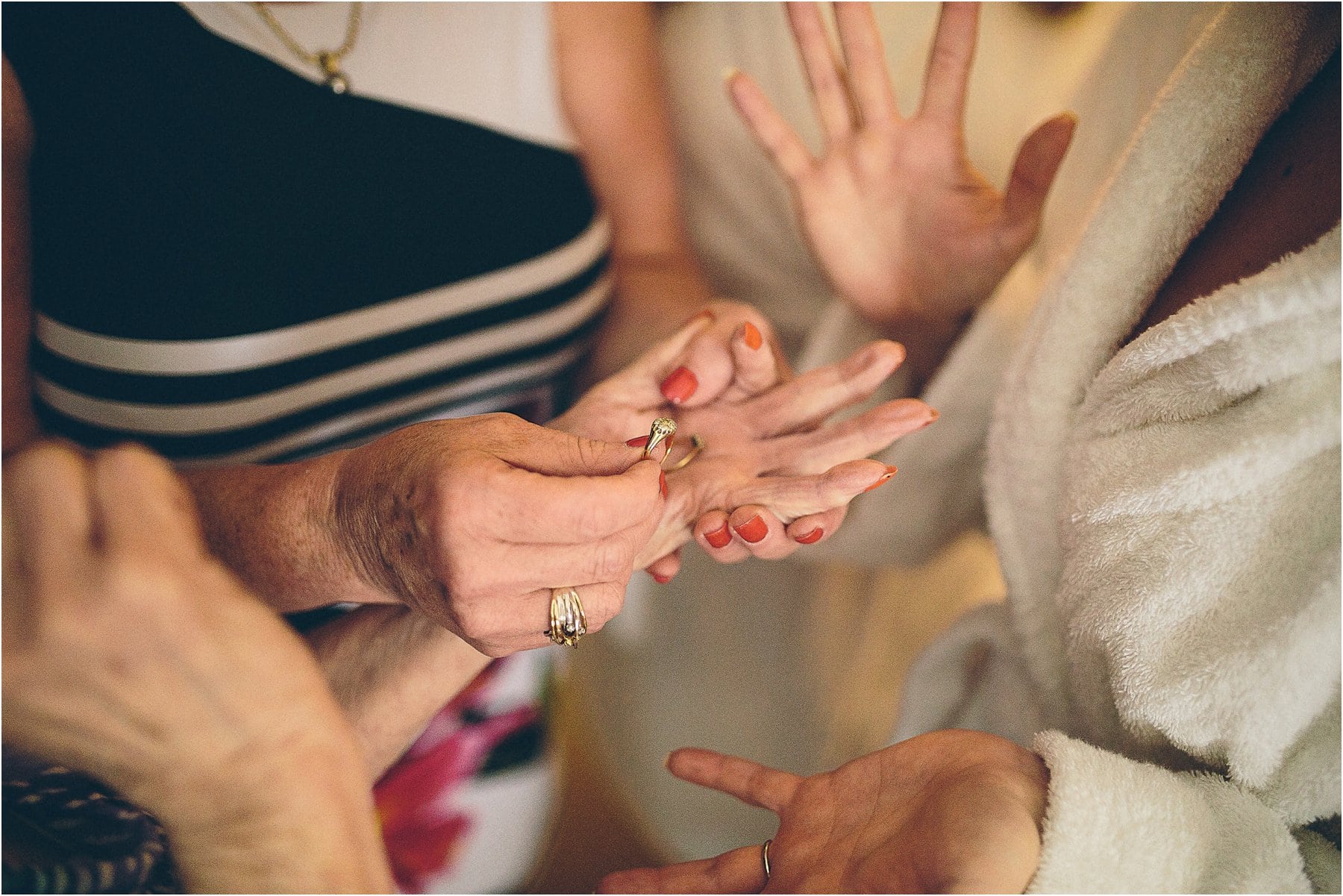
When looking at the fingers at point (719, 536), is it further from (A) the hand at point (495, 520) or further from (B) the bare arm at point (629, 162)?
(B) the bare arm at point (629, 162)

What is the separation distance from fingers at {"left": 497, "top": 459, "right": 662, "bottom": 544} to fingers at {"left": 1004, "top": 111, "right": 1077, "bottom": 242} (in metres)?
0.43

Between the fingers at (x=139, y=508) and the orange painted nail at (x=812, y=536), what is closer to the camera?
the fingers at (x=139, y=508)

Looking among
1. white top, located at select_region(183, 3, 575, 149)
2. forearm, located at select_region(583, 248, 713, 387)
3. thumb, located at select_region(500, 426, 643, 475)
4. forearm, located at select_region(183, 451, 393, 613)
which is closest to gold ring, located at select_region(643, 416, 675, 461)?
thumb, located at select_region(500, 426, 643, 475)

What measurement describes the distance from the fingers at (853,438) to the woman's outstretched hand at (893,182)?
198mm

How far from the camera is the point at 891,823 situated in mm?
477

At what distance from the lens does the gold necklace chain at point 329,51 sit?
0.68 metres

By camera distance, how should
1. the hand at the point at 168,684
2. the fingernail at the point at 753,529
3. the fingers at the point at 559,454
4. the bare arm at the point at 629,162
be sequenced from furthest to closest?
the bare arm at the point at 629,162 < the fingernail at the point at 753,529 < the fingers at the point at 559,454 < the hand at the point at 168,684

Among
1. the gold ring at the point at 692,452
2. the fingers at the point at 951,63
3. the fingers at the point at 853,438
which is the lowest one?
the gold ring at the point at 692,452

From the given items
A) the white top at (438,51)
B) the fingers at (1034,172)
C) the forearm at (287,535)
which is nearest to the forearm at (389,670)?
the forearm at (287,535)

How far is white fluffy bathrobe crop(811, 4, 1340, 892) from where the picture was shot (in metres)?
0.41

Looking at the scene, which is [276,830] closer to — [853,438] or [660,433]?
[660,433]

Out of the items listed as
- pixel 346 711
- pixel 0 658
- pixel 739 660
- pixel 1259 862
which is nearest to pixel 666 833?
pixel 739 660

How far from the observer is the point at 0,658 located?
336mm

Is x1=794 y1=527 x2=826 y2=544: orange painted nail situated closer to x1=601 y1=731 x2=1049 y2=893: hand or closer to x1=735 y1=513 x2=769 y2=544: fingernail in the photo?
x1=735 y1=513 x2=769 y2=544: fingernail
